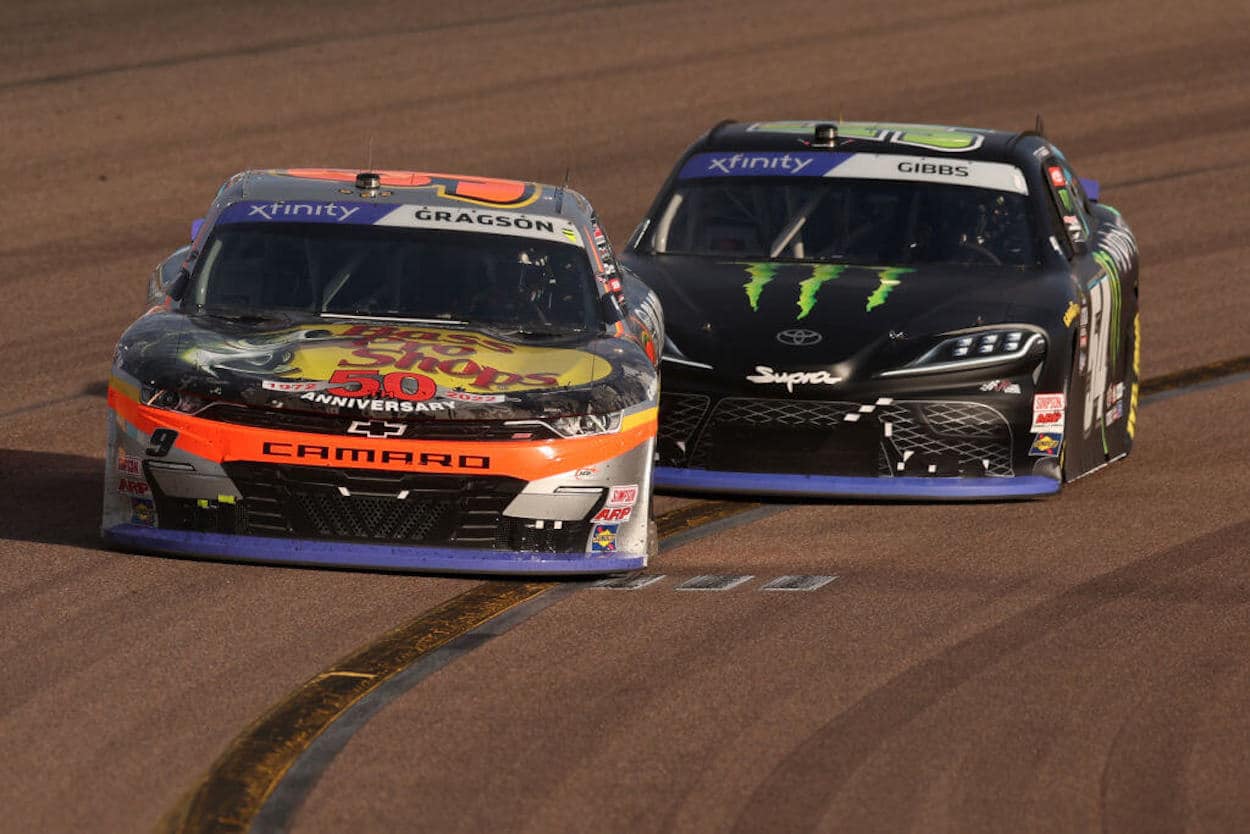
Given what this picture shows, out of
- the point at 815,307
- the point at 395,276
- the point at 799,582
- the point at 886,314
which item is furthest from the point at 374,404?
the point at 886,314

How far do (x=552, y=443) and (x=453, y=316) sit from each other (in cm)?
114

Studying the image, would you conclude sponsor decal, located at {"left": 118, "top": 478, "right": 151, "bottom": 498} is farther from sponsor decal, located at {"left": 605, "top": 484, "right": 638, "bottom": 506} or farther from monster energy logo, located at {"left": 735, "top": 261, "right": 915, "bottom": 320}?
monster energy logo, located at {"left": 735, "top": 261, "right": 915, "bottom": 320}

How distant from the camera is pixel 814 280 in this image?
37.4 ft

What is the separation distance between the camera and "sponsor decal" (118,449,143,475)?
8844 millimetres

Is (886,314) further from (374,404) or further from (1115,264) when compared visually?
(374,404)

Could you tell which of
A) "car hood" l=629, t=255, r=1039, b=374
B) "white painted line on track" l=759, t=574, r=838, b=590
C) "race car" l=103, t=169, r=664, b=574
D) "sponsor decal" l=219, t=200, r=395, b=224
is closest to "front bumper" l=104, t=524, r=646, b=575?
"race car" l=103, t=169, r=664, b=574

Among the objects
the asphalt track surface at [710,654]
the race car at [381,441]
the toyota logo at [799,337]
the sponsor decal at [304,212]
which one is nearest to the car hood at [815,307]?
the toyota logo at [799,337]

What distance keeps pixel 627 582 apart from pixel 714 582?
0.30 m

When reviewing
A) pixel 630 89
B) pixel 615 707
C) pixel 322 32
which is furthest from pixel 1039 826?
pixel 322 32

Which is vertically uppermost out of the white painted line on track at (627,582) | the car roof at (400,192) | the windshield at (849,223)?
the car roof at (400,192)

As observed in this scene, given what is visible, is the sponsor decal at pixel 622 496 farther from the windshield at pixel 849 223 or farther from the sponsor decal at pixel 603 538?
the windshield at pixel 849 223

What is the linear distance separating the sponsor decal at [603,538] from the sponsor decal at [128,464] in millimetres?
1517

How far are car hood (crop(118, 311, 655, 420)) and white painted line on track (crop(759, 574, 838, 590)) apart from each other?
782mm

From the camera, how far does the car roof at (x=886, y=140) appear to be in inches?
490
